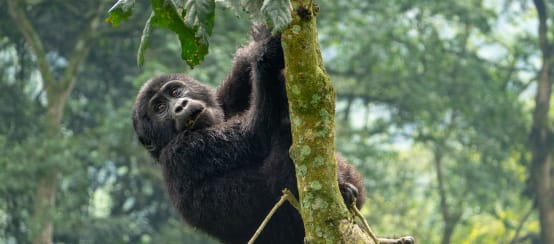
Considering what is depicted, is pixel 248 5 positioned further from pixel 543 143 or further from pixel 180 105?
pixel 543 143

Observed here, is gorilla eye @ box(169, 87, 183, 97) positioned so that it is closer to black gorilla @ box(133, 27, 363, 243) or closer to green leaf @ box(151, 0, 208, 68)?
black gorilla @ box(133, 27, 363, 243)

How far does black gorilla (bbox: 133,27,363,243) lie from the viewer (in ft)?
17.0

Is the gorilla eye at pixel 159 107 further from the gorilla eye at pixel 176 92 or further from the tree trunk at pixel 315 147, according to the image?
the tree trunk at pixel 315 147

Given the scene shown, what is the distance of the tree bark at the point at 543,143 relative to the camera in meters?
23.1

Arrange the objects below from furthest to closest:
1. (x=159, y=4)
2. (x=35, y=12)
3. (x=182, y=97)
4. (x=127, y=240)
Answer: (x=127, y=240)
(x=35, y=12)
(x=182, y=97)
(x=159, y=4)

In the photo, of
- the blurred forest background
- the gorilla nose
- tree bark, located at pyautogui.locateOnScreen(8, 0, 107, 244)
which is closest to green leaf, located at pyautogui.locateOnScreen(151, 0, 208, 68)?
the gorilla nose

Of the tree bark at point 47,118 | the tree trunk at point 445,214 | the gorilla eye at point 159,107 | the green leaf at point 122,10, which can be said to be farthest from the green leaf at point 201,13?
the tree trunk at point 445,214

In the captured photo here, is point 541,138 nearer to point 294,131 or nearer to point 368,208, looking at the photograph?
point 368,208

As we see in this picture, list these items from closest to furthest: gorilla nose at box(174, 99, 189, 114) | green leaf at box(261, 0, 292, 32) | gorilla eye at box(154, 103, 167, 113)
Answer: green leaf at box(261, 0, 292, 32)
gorilla nose at box(174, 99, 189, 114)
gorilla eye at box(154, 103, 167, 113)

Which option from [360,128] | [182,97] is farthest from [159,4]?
[360,128]

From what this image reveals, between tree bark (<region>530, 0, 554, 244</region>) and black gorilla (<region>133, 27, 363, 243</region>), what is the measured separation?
60.5ft

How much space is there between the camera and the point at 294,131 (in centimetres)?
400

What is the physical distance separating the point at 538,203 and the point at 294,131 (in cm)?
2081

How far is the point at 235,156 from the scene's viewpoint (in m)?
5.63
